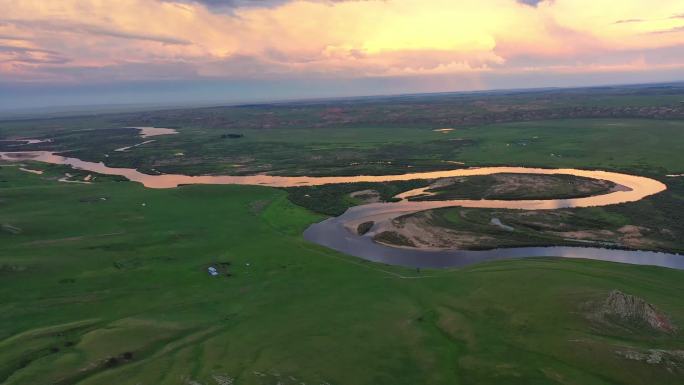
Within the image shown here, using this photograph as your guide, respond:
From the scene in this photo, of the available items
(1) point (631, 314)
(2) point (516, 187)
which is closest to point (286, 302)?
(1) point (631, 314)

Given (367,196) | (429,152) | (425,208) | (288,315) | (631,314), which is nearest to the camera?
(631,314)

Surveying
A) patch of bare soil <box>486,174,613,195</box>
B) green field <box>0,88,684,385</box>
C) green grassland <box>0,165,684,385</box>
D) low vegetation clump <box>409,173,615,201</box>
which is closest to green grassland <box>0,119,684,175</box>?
low vegetation clump <box>409,173,615,201</box>

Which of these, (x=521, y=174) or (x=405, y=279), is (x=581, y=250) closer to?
(x=405, y=279)

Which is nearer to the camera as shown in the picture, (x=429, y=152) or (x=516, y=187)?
(x=516, y=187)

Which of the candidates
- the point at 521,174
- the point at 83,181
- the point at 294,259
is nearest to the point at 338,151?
the point at 521,174

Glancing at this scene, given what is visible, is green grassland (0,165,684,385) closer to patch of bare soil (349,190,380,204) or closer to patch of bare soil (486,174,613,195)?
patch of bare soil (349,190,380,204)

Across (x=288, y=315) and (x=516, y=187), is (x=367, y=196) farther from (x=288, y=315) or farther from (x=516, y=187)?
(x=288, y=315)

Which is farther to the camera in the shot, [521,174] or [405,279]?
[521,174]
